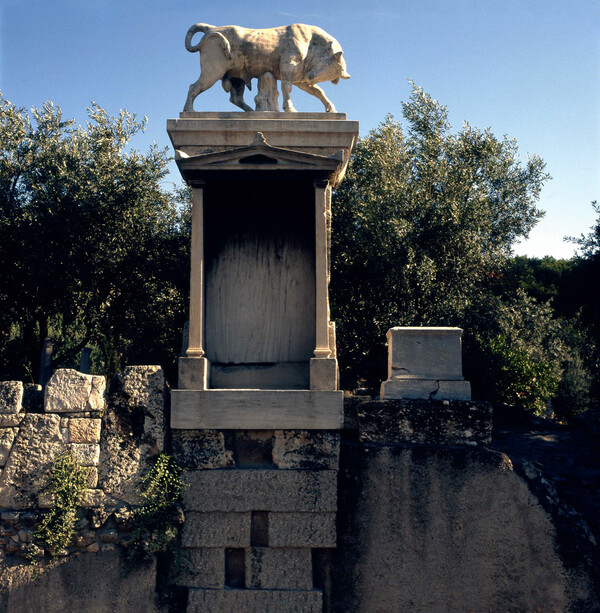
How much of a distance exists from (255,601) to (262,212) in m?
3.47

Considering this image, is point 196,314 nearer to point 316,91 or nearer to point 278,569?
point 278,569

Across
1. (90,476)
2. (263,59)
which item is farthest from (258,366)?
(263,59)

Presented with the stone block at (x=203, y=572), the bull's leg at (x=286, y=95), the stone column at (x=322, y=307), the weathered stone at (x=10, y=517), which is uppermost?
the bull's leg at (x=286, y=95)

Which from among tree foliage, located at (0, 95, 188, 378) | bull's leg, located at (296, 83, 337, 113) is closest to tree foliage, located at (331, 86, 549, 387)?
tree foliage, located at (0, 95, 188, 378)

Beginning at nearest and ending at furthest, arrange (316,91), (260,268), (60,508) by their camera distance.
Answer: (60,508) < (260,268) < (316,91)

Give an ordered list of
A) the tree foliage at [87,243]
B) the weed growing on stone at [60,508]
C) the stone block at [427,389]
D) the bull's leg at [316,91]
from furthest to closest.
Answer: the tree foliage at [87,243], the bull's leg at [316,91], the stone block at [427,389], the weed growing on stone at [60,508]

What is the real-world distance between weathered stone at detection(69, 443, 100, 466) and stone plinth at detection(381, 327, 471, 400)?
8.13 feet

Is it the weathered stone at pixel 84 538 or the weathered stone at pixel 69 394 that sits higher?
the weathered stone at pixel 69 394

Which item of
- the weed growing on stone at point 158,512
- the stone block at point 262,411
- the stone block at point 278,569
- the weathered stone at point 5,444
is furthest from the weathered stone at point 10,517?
the stone block at point 278,569

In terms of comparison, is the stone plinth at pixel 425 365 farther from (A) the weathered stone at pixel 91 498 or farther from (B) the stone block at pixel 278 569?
(A) the weathered stone at pixel 91 498

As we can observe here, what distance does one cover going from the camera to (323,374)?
5.51 metres

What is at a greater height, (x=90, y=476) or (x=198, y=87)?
(x=198, y=87)

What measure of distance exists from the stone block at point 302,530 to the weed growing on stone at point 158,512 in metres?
0.78

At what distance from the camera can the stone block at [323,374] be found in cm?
550
